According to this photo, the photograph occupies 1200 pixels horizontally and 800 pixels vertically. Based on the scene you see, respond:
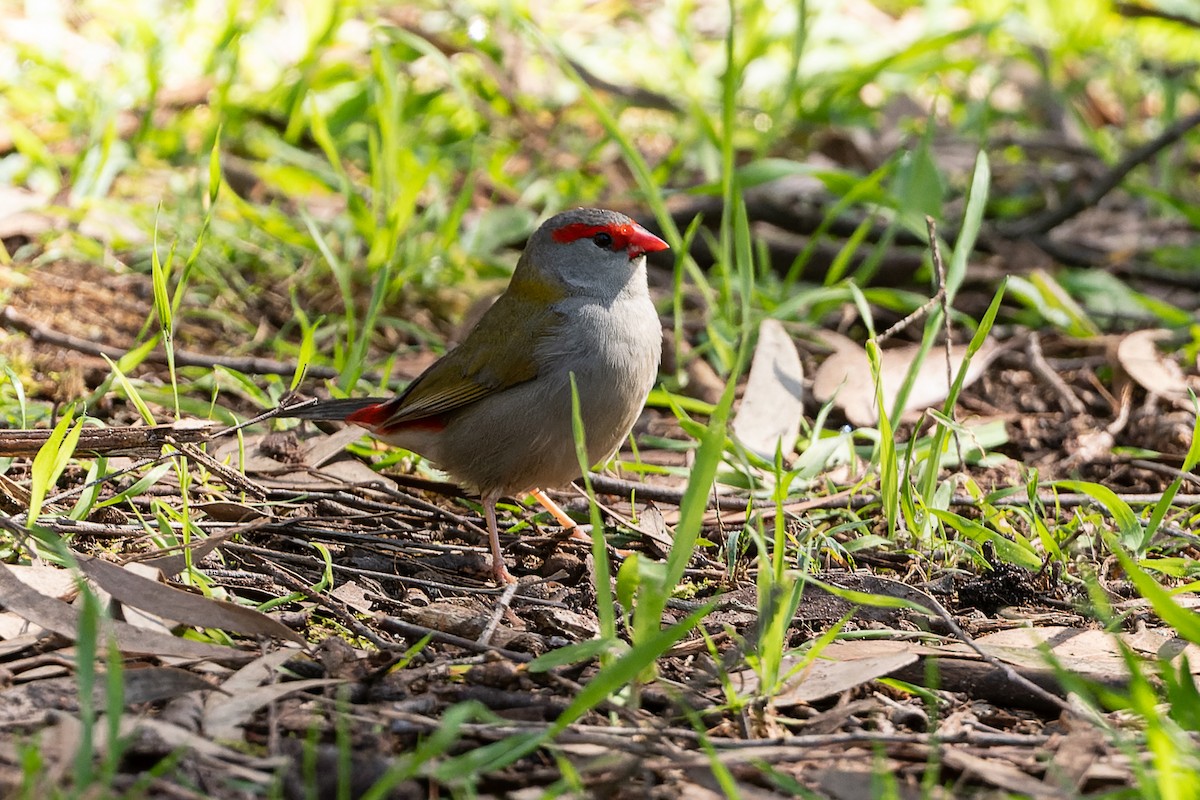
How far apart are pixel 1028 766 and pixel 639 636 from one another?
0.76 metres

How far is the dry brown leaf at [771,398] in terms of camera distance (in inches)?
180

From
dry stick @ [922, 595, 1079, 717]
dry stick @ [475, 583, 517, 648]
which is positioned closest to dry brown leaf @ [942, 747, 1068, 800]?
dry stick @ [922, 595, 1079, 717]

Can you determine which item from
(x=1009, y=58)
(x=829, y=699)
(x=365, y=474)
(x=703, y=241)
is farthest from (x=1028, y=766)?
(x=1009, y=58)

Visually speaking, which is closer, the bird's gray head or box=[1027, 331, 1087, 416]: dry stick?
the bird's gray head

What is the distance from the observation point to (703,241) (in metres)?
6.46

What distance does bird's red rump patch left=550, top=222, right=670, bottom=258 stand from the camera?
4.52m

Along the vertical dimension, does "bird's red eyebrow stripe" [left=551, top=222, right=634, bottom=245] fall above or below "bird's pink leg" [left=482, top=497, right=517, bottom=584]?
above

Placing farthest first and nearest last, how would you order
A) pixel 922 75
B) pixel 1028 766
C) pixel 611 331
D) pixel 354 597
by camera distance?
pixel 922 75, pixel 611 331, pixel 354 597, pixel 1028 766

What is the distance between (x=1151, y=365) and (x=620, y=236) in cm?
213

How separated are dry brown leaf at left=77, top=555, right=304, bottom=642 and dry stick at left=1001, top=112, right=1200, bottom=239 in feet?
15.3

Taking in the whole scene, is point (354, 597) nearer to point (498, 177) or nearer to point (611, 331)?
point (611, 331)

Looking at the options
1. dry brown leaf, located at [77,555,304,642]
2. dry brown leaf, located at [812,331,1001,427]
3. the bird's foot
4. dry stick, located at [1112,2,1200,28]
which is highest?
dry stick, located at [1112,2,1200,28]

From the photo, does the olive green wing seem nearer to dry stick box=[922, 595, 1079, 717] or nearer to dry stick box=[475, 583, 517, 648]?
dry stick box=[475, 583, 517, 648]

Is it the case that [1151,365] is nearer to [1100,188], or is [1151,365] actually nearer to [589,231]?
[1100,188]
